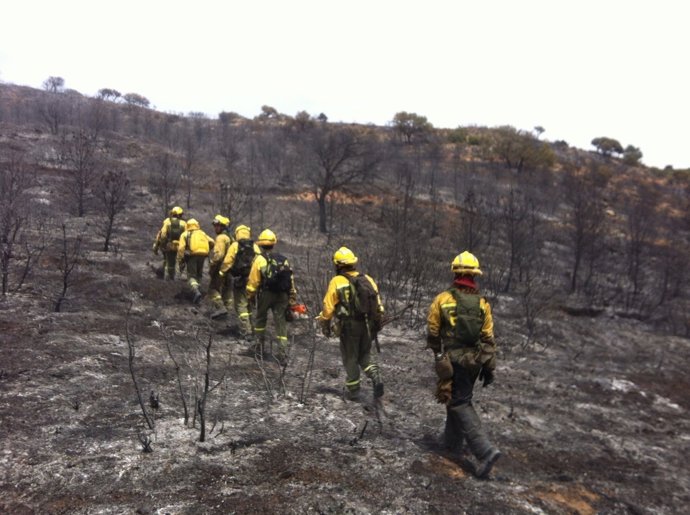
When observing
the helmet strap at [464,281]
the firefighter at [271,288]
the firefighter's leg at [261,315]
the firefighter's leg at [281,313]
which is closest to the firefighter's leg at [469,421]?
the helmet strap at [464,281]

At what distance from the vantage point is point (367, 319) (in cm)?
495

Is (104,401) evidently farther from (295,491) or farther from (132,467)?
(295,491)

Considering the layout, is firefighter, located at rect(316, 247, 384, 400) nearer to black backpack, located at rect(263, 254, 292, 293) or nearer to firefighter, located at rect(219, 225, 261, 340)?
black backpack, located at rect(263, 254, 292, 293)

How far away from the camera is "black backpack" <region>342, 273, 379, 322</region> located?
15.8 ft

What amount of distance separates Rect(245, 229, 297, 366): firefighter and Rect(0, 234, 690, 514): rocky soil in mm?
472

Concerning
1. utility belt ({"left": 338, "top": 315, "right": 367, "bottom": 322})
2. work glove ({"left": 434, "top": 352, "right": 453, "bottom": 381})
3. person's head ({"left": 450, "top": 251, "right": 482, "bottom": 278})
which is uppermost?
person's head ({"left": 450, "top": 251, "right": 482, "bottom": 278})

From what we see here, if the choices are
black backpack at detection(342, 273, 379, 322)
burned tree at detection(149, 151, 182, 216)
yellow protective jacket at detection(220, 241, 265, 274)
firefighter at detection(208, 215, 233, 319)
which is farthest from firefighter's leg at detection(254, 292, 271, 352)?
burned tree at detection(149, 151, 182, 216)

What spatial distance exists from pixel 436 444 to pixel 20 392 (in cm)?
384

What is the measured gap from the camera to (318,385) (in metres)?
5.79

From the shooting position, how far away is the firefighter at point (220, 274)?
24.2 ft

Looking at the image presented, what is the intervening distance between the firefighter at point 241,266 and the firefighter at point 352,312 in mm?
2347

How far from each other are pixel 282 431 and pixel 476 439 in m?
1.67

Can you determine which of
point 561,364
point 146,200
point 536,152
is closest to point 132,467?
point 561,364

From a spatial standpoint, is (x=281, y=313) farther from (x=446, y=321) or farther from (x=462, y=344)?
(x=462, y=344)
